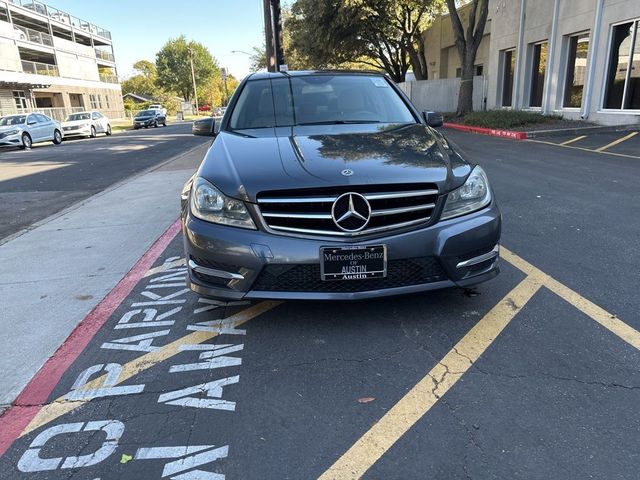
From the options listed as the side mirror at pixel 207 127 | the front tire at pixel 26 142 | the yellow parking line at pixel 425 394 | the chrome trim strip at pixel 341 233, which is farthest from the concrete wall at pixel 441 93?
the chrome trim strip at pixel 341 233

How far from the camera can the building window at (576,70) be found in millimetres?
15969

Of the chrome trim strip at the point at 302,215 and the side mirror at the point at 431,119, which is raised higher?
the side mirror at the point at 431,119

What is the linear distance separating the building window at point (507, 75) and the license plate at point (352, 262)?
20.6 metres

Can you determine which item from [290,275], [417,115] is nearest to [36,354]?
[290,275]

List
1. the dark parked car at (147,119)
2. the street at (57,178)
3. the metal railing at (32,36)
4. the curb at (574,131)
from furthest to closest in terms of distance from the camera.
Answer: the dark parked car at (147,119), the metal railing at (32,36), the curb at (574,131), the street at (57,178)

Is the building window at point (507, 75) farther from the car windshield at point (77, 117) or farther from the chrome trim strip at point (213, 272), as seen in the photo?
the car windshield at point (77, 117)

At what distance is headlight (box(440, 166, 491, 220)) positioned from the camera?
312 centimetres

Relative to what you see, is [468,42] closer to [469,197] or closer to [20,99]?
[469,197]

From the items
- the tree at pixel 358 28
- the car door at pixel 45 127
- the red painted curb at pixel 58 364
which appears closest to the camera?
the red painted curb at pixel 58 364

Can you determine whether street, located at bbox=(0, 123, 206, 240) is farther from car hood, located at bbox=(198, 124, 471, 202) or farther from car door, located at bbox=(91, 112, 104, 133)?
car door, located at bbox=(91, 112, 104, 133)

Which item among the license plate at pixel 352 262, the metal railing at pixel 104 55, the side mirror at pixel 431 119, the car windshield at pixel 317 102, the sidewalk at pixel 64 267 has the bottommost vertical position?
the sidewalk at pixel 64 267

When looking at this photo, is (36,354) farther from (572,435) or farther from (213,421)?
(572,435)

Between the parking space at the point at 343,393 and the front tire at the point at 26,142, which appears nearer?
the parking space at the point at 343,393

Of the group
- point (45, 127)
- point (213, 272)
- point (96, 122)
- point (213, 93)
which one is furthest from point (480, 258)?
point (213, 93)
